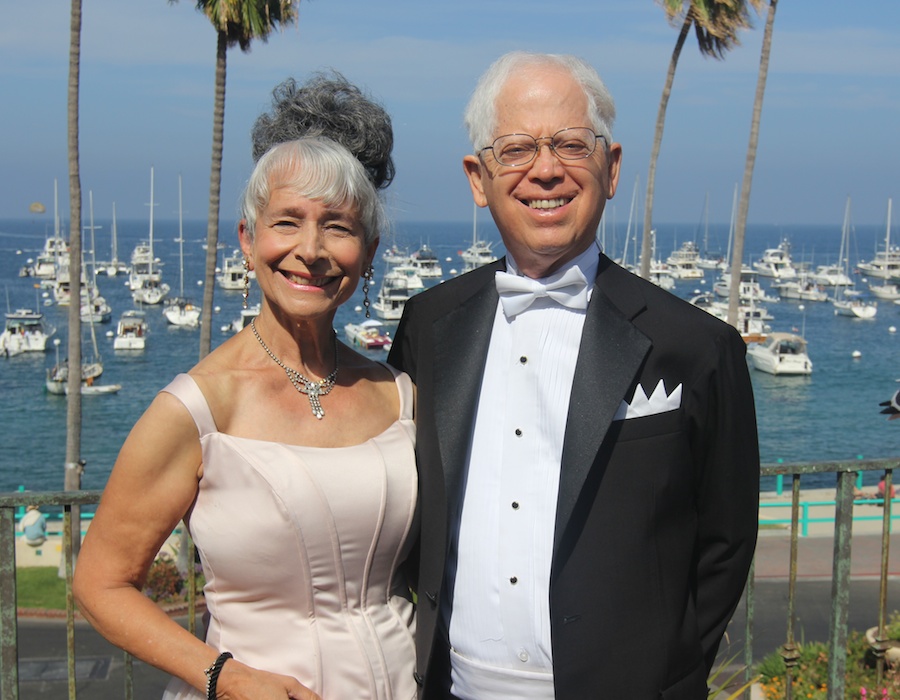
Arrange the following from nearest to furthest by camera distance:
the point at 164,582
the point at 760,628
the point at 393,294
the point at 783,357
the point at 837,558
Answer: the point at 837,558 → the point at 760,628 → the point at 164,582 → the point at 783,357 → the point at 393,294

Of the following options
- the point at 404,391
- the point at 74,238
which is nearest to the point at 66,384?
the point at 74,238

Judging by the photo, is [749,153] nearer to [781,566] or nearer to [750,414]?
[781,566]

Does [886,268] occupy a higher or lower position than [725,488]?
lower

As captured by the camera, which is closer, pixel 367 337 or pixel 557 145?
pixel 557 145

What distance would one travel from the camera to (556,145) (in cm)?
266

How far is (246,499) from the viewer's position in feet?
8.31

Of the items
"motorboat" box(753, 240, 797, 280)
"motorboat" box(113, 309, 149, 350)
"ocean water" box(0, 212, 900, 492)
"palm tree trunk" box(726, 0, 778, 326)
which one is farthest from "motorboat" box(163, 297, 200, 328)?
"motorboat" box(753, 240, 797, 280)

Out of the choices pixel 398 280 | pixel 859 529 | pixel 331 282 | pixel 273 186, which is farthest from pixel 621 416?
pixel 398 280

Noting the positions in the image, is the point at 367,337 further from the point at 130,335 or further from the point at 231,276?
the point at 231,276

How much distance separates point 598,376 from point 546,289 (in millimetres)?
276

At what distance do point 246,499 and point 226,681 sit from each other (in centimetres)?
45

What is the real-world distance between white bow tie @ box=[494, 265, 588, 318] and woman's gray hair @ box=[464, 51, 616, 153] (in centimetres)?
38

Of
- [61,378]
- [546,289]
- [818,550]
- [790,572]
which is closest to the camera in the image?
[546,289]

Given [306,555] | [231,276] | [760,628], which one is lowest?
[231,276]
